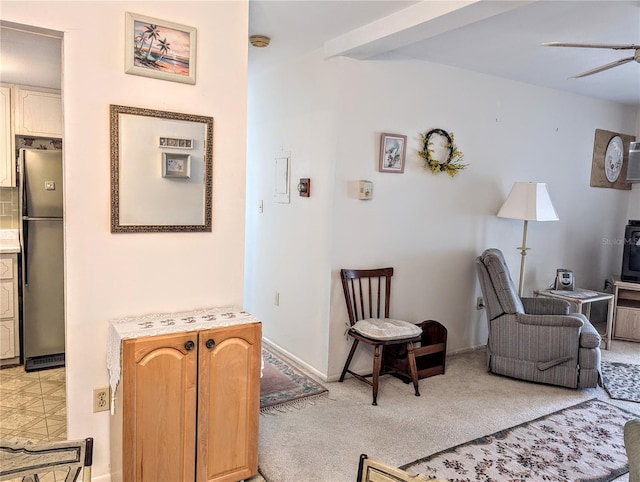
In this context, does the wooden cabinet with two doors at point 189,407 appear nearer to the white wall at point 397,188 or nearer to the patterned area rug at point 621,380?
the white wall at point 397,188

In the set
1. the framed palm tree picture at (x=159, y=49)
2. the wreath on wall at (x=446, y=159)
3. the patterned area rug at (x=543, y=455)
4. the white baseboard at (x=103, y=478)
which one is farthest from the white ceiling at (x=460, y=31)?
the white baseboard at (x=103, y=478)

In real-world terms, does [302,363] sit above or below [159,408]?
below

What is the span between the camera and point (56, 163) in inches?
135

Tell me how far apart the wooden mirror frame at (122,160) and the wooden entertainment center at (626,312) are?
421 centimetres

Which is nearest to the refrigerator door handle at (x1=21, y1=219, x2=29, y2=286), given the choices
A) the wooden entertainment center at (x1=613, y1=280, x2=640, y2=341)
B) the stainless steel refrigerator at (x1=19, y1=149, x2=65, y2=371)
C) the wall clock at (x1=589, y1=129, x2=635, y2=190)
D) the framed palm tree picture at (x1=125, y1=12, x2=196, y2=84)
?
the stainless steel refrigerator at (x1=19, y1=149, x2=65, y2=371)

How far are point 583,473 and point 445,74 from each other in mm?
2883

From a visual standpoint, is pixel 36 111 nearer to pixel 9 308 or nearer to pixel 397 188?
pixel 9 308

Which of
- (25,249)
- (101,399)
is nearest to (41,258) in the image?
(25,249)

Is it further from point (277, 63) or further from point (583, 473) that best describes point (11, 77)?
point (583, 473)

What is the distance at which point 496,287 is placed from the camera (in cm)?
357

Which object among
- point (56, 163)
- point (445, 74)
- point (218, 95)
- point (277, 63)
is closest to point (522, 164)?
point (445, 74)

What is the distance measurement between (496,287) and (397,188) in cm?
106

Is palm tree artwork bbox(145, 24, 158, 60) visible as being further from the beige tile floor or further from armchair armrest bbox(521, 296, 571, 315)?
armchair armrest bbox(521, 296, 571, 315)

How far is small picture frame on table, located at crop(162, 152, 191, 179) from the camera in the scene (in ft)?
7.12
